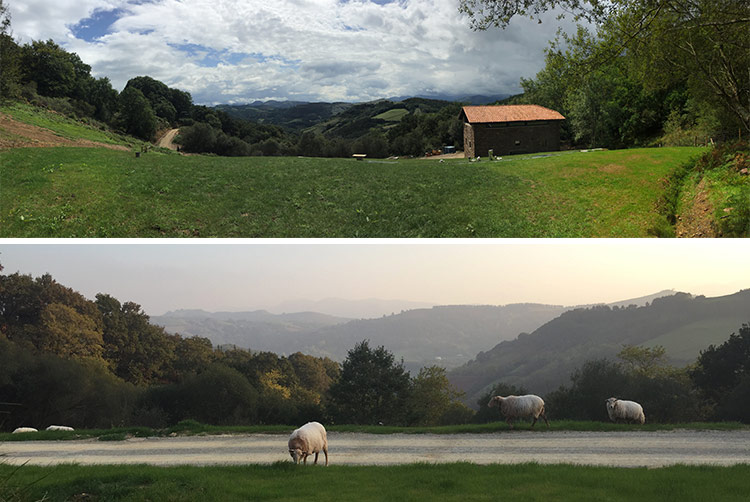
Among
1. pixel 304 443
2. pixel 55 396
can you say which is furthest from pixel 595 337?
pixel 55 396

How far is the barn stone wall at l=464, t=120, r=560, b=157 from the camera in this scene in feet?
148

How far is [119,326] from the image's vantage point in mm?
21953

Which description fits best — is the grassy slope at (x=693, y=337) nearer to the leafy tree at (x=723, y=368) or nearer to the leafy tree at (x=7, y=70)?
the leafy tree at (x=723, y=368)

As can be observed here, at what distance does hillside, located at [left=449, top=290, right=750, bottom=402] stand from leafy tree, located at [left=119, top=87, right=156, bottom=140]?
27015 millimetres

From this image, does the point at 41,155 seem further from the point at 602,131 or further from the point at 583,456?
the point at 602,131

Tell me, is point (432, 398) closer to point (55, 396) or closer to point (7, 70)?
point (55, 396)

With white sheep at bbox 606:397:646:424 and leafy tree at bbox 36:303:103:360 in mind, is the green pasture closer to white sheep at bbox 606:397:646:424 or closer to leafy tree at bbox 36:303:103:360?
leafy tree at bbox 36:303:103:360

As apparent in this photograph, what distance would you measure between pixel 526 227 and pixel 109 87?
1803 inches

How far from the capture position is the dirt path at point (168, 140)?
33125 millimetres

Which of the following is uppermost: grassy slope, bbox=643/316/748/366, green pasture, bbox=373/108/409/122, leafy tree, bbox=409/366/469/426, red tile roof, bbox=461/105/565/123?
green pasture, bbox=373/108/409/122

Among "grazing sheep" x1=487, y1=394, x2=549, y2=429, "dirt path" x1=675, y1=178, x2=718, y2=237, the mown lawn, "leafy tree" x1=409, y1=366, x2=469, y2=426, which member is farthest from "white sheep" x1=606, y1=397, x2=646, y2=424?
"dirt path" x1=675, y1=178, x2=718, y2=237

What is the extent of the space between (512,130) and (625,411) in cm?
3584

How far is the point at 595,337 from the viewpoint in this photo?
24.4 metres

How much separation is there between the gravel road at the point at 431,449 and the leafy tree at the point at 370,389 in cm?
247
